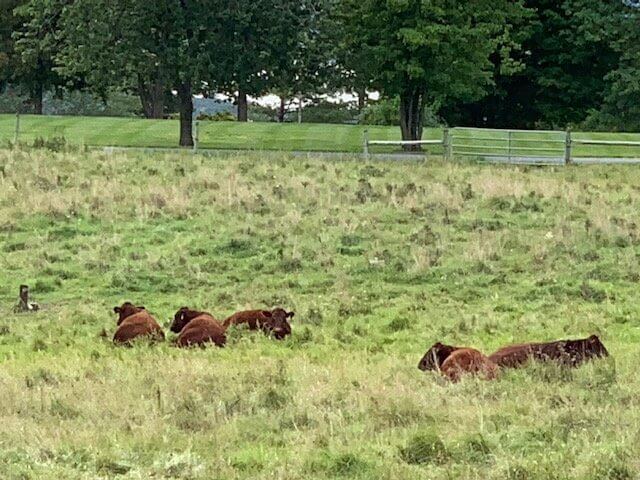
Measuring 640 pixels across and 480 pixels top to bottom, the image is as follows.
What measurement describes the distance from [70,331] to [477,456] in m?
7.60

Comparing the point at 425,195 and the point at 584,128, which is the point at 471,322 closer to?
the point at 425,195

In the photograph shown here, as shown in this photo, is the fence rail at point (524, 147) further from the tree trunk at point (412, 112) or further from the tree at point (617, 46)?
the tree at point (617, 46)

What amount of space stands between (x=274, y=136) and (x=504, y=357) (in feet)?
117

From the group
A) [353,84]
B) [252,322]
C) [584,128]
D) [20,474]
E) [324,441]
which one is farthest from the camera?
[584,128]

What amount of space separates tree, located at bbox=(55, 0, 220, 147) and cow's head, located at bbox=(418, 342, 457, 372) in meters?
26.8

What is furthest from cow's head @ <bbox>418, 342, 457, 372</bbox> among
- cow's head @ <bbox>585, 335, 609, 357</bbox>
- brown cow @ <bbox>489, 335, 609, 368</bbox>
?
cow's head @ <bbox>585, 335, 609, 357</bbox>

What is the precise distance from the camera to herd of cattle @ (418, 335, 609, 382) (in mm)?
9594

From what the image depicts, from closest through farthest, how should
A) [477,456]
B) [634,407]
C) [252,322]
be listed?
[477,456]
[634,407]
[252,322]

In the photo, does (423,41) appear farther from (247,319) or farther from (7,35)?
(7,35)

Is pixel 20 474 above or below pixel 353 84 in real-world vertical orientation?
below

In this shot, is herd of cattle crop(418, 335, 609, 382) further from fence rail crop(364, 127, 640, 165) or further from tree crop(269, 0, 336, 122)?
tree crop(269, 0, 336, 122)

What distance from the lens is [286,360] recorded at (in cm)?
1089

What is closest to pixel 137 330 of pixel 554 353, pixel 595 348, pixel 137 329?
pixel 137 329

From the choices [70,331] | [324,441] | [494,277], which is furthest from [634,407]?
[494,277]
